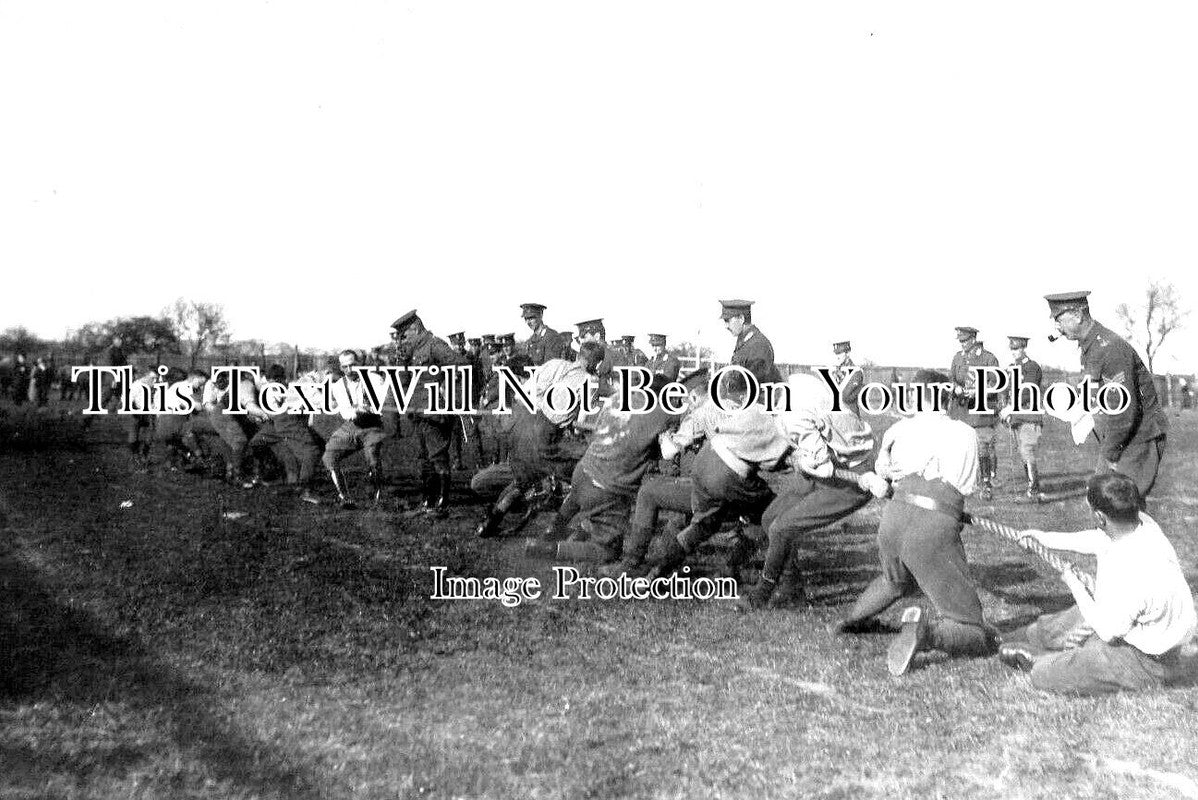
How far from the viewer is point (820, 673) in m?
4.06

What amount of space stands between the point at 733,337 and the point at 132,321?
30.8ft

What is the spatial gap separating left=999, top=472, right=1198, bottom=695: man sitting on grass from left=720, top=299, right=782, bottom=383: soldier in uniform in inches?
111

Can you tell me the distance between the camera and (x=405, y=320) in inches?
310

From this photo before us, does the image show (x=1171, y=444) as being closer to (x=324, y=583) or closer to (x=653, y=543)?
(x=653, y=543)

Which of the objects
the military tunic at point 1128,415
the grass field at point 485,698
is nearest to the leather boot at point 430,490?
the grass field at point 485,698

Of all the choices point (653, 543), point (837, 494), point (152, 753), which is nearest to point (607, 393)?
point (653, 543)

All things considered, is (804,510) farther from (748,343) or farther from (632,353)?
(632,353)

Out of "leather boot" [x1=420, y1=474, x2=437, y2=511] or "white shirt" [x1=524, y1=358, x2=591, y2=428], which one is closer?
"white shirt" [x1=524, y1=358, x2=591, y2=428]

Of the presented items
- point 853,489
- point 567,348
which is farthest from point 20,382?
point 853,489

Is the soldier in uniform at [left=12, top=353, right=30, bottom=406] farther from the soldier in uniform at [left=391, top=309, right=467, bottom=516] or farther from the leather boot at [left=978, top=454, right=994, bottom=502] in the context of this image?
the leather boot at [left=978, top=454, right=994, bottom=502]

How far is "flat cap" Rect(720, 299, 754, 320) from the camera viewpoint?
6734 mm

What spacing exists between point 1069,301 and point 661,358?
30.6 ft

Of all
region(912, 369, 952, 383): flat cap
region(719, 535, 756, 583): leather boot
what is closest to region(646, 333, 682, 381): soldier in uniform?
region(719, 535, 756, 583): leather boot

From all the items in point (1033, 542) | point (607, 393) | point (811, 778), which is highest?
point (607, 393)
